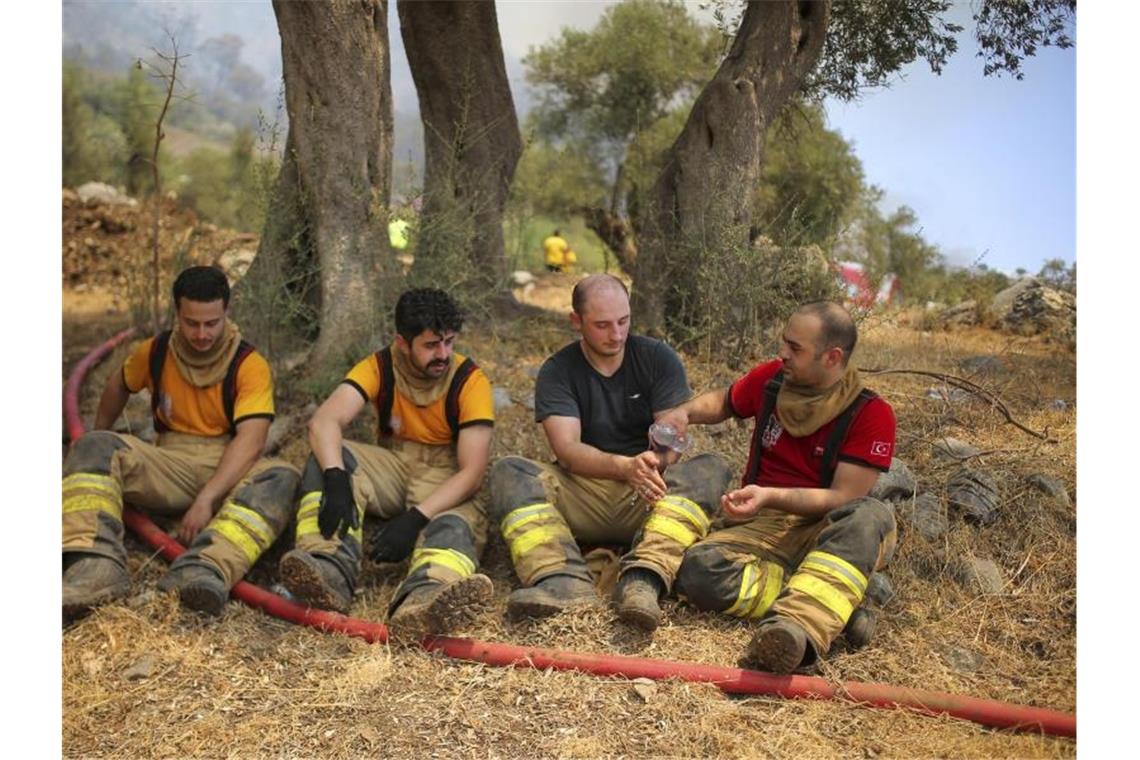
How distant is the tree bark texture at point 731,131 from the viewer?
6133 millimetres

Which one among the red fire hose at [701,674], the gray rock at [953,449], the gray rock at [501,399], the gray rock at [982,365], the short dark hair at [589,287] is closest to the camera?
the red fire hose at [701,674]

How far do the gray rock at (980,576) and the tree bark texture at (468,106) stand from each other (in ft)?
11.4

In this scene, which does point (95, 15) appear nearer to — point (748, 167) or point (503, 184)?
point (503, 184)

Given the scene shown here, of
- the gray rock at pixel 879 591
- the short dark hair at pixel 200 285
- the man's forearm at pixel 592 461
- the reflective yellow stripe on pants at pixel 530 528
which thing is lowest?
the gray rock at pixel 879 591

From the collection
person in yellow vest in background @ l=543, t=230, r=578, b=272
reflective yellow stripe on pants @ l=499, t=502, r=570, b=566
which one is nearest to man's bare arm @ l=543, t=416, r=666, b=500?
reflective yellow stripe on pants @ l=499, t=502, r=570, b=566

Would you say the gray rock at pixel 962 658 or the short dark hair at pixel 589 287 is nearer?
the gray rock at pixel 962 658

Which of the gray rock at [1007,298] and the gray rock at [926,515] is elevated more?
the gray rock at [1007,298]

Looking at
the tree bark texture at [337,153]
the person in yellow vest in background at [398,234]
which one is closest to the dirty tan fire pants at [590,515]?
the tree bark texture at [337,153]

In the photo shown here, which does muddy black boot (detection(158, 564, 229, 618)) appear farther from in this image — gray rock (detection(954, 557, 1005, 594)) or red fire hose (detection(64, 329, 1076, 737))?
gray rock (detection(954, 557, 1005, 594))

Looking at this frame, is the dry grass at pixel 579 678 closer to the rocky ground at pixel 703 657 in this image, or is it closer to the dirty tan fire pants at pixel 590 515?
the rocky ground at pixel 703 657

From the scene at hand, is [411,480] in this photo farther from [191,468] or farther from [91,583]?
[91,583]

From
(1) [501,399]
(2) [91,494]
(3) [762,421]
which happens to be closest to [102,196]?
(1) [501,399]

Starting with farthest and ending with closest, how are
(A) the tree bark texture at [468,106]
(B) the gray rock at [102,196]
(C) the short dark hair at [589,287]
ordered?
(B) the gray rock at [102,196], (A) the tree bark texture at [468,106], (C) the short dark hair at [589,287]

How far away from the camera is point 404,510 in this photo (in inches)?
192
